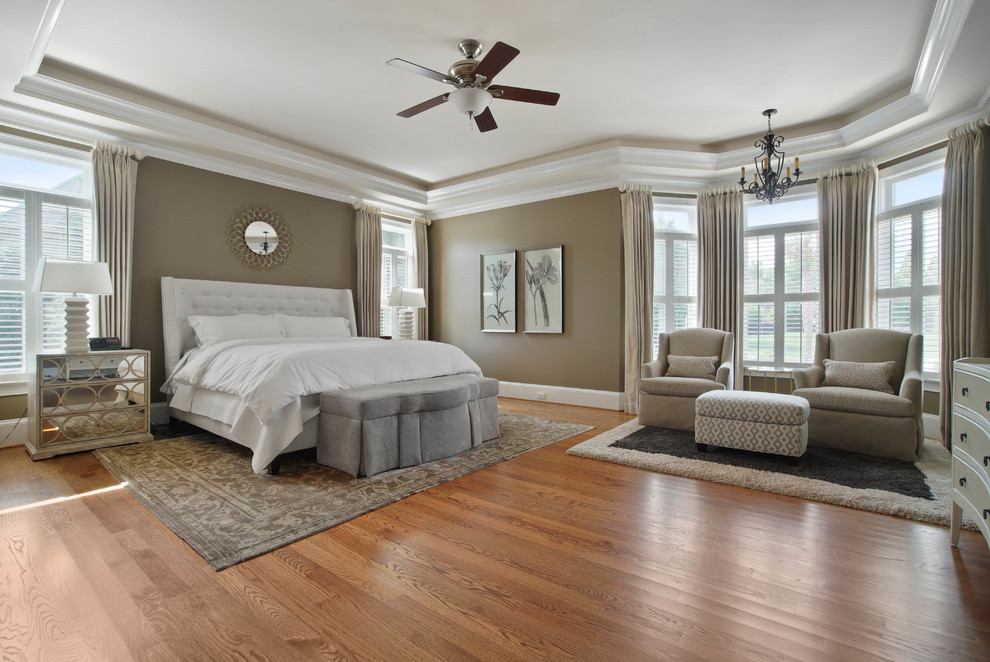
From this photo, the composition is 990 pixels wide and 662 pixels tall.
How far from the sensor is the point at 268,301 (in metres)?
5.20

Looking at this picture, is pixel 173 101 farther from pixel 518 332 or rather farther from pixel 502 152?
pixel 518 332

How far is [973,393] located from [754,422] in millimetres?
1517

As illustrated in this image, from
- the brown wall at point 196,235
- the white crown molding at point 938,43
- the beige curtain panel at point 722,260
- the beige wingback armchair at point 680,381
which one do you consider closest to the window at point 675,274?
the beige curtain panel at point 722,260

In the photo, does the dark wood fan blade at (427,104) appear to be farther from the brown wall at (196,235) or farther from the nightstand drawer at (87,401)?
the nightstand drawer at (87,401)

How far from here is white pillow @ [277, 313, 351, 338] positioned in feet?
16.3

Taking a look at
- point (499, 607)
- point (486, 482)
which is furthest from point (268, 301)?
point (499, 607)

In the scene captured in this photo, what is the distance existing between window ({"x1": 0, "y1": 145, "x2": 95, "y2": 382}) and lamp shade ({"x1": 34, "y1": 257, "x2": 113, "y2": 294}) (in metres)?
0.55

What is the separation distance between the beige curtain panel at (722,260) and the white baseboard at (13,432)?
6386mm

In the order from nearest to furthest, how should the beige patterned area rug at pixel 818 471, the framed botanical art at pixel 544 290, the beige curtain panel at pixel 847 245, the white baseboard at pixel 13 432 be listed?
1. the beige patterned area rug at pixel 818 471
2. the white baseboard at pixel 13 432
3. the beige curtain panel at pixel 847 245
4. the framed botanical art at pixel 544 290

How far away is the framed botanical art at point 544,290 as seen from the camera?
5863 millimetres

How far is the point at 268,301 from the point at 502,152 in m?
3.01

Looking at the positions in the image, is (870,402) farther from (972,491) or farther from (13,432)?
(13,432)

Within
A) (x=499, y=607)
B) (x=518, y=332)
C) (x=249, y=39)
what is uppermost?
(x=249, y=39)

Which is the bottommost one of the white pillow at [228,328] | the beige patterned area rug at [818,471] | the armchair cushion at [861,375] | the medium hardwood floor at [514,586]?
the medium hardwood floor at [514,586]
